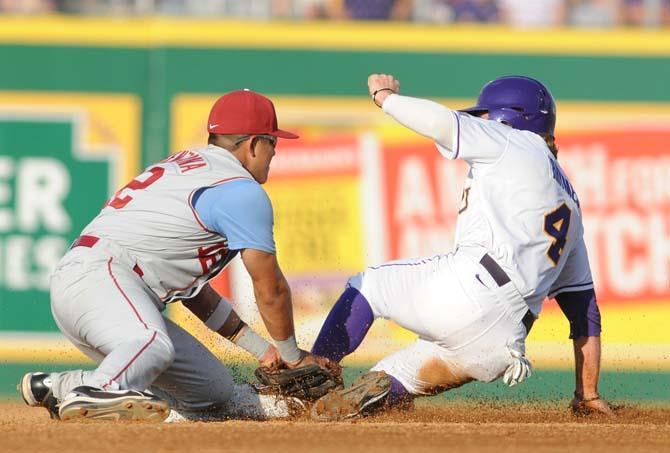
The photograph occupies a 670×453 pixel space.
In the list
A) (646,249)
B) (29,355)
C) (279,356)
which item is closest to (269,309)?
(279,356)

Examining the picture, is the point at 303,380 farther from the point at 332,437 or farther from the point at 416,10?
the point at 416,10

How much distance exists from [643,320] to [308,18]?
375cm

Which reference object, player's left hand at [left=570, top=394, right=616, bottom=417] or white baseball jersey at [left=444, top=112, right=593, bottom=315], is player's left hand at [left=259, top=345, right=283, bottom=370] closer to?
white baseball jersey at [left=444, top=112, right=593, bottom=315]

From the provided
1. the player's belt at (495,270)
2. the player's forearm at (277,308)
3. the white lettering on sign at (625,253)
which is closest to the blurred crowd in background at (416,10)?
the white lettering on sign at (625,253)

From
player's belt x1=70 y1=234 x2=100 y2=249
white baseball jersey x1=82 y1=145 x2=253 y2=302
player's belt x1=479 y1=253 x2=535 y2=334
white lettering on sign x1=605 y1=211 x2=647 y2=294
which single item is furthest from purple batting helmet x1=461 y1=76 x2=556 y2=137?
white lettering on sign x1=605 y1=211 x2=647 y2=294

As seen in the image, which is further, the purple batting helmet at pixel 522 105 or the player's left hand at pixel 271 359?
the purple batting helmet at pixel 522 105

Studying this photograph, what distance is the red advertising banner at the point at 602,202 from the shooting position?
379 inches

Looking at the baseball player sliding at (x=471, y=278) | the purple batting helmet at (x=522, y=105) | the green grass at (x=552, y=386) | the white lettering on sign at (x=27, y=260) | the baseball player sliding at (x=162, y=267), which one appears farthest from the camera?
the white lettering on sign at (x=27, y=260)

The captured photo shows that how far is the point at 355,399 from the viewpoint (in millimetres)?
5797

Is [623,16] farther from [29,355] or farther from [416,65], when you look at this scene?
[29,355]

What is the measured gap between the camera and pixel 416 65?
32.4 ft

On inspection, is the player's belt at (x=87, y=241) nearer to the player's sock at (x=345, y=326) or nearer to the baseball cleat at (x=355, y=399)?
the player's sock at (x=345, y=326)

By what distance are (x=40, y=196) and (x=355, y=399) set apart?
466cm

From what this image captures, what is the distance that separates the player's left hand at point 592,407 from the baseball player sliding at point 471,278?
766mm
